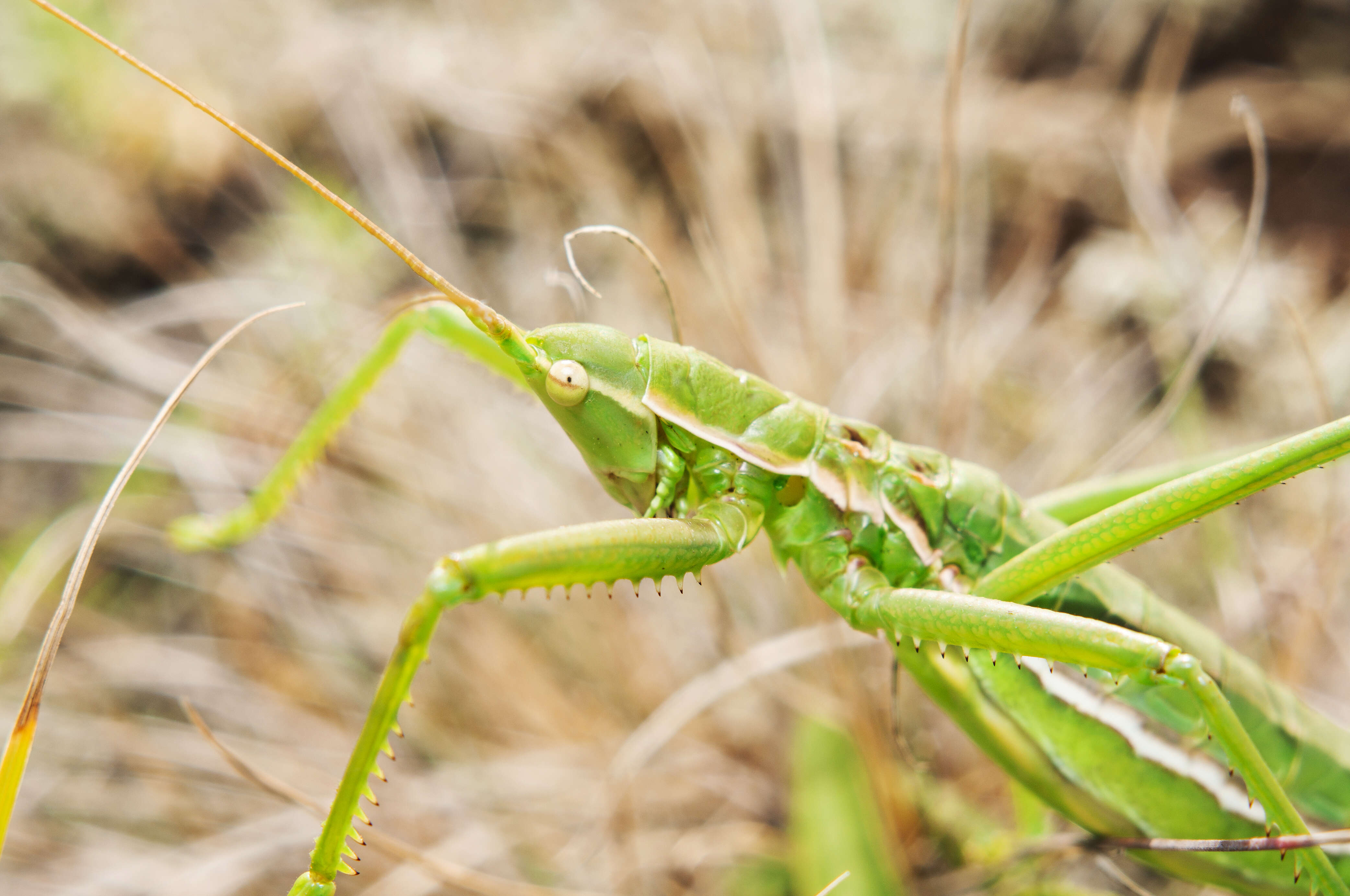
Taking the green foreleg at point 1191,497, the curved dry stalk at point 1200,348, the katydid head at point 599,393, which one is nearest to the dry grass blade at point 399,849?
the katydid head at point 599,393

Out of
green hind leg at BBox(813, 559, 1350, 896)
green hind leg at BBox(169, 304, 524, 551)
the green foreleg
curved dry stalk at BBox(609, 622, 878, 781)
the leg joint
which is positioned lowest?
green hind leg at BBox(813, 559, 1350, 896)

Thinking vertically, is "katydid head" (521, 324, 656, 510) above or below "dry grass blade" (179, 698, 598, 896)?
above

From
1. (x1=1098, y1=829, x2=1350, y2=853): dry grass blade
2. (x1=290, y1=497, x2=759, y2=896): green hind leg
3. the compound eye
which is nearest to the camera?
(x1=290, y1=497, x2=759, y2=896): green hind leg

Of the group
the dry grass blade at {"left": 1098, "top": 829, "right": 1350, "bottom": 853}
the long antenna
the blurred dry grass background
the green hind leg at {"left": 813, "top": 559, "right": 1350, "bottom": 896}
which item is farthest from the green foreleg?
the long antenna

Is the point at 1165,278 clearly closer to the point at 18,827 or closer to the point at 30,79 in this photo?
the point at 18,827

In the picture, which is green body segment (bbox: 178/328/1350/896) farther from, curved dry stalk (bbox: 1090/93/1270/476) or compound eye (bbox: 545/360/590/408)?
curved dry stalk (bbox: 1090/93/1270/476)
